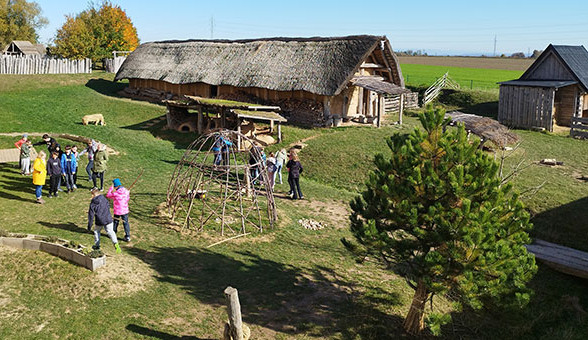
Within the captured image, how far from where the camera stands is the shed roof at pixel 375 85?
94.9 ft

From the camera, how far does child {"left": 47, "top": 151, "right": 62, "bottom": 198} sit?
1650 cm

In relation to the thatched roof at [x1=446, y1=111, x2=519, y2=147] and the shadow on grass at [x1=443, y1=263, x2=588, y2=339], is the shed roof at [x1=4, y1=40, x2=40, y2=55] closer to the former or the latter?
the thatched roof at [x1=446, y1=111, x2=519, y2=147]

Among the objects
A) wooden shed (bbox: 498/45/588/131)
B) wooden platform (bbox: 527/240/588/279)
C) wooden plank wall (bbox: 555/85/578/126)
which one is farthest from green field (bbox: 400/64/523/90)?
wooden platform (bbox: 527/240/588/279)

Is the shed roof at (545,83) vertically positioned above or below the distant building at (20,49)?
below

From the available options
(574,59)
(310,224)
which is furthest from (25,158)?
(574,59)

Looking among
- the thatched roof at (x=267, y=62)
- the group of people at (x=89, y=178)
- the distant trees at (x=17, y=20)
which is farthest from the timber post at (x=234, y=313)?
the distant trees at (x=17, y=20)

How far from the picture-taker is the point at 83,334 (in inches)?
382

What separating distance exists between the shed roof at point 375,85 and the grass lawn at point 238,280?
24.1 feet

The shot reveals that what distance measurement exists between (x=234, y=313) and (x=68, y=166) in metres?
11.1

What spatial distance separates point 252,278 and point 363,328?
10.4 ft

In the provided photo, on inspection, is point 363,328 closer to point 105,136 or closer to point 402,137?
point 402,137

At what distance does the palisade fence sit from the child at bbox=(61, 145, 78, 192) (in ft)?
96.7

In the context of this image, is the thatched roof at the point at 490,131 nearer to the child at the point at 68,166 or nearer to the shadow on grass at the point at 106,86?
the child at the point at 68,166

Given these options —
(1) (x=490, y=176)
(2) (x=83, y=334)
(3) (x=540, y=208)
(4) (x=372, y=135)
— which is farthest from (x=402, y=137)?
(4) (x=372, y=135)
